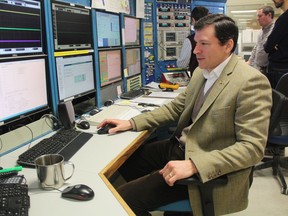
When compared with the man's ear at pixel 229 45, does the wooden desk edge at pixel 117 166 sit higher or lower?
lower

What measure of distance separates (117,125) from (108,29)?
1.08 meters

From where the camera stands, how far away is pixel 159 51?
12.2 ft

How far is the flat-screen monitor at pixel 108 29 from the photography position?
2424mm

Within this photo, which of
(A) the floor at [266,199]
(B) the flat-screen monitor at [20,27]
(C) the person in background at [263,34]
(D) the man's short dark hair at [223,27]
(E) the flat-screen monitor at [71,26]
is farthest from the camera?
(C) the person in background at [263,34]

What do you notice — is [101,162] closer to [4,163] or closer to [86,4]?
[4,163]

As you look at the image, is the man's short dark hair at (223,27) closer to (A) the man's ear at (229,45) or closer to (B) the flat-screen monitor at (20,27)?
(A) the man's ear at (229,45)

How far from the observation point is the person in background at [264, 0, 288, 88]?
9.78 feet

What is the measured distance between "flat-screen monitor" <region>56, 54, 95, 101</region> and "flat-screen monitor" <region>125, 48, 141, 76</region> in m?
0.77

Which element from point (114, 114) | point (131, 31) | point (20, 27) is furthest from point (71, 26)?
point (131, 31)

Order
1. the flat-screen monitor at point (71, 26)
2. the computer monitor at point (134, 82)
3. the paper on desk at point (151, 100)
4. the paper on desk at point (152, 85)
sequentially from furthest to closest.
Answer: the paper on desk at point (152, 85) < the computer monitor at point (134, 82) < the paper on desk at point (151, 100) < the flat-screen monitor at point (71, 26)

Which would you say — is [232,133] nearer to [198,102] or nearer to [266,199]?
[198,102]

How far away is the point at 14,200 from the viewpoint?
3.22 feet

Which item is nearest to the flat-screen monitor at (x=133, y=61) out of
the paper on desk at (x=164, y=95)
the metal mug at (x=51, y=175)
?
the paper on desk at (x=164, y=95)

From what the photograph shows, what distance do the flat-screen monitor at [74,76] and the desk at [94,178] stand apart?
1.32 ft
